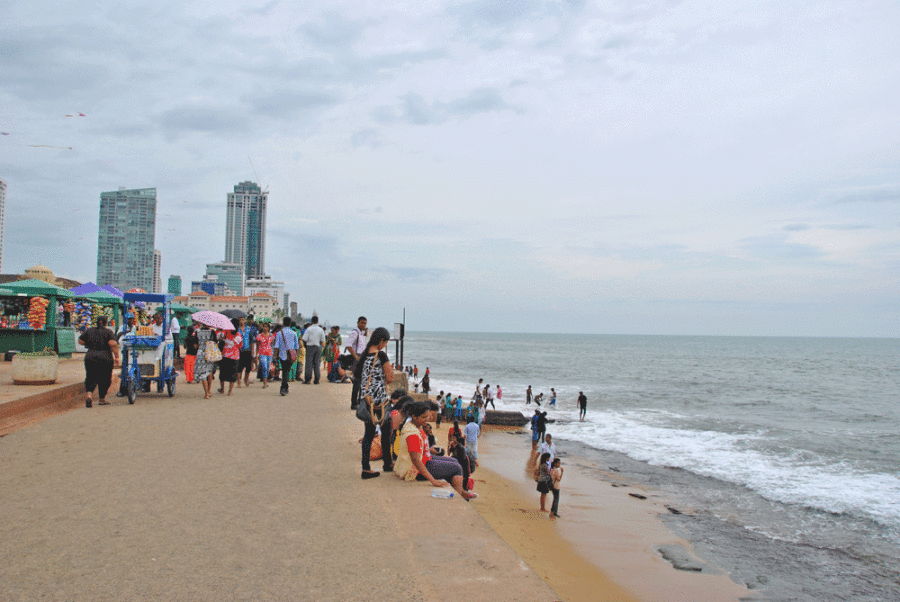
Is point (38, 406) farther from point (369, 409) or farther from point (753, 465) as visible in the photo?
point (753, 465)

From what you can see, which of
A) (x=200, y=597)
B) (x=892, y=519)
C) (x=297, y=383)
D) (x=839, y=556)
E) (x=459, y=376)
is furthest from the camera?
(x=459, y=376)

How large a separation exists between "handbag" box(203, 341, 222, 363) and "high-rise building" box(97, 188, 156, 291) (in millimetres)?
173916

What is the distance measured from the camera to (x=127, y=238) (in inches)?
6506

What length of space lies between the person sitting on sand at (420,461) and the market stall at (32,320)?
1424 centimetres

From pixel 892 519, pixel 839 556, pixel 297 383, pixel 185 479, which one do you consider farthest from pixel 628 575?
pixel 297 383

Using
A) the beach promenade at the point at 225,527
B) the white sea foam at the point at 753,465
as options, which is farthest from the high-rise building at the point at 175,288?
the white sea foam at the point at 753,465

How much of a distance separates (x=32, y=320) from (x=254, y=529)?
49.3 feet

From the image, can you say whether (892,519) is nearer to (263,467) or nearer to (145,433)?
(263,467)

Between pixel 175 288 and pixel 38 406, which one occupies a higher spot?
pixel 175 288

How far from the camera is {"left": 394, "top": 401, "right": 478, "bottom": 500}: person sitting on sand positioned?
570 cm

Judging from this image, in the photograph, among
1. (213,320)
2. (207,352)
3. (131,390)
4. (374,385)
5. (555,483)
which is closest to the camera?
(374,385)

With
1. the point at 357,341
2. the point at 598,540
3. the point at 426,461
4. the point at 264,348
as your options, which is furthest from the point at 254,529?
the point at 264,348

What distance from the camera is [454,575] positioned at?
348 centimetres

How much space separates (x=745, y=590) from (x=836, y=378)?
201ft
